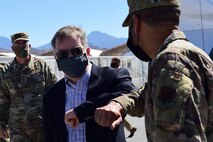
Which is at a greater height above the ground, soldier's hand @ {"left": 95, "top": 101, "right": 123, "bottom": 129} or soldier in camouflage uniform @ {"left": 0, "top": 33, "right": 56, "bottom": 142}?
soldier's hand @ {"left": 95, "top": 101, "right": 123, "bottom": 129}

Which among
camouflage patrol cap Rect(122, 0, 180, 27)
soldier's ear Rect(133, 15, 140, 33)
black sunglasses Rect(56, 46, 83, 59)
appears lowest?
black sunglasses Rect(56, 46, 83, 59)

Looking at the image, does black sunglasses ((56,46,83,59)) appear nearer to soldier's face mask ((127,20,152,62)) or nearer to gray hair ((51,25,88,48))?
gray hair ((51,25,88,48))

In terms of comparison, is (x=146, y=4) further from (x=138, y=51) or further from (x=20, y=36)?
(x=20, y=36)

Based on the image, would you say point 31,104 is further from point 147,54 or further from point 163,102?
point 163,102

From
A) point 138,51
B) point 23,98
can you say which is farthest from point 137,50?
point 23,98

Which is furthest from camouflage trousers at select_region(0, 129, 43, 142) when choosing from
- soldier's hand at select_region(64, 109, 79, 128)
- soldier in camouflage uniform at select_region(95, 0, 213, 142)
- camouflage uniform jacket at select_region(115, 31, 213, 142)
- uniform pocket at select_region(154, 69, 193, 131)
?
uniform pocket at select_region(154, 69, 193, 131)

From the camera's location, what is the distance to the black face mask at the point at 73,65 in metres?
3.17

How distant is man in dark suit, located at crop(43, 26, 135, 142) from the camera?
295 cm

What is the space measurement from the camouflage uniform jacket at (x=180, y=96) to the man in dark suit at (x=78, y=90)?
124 cm

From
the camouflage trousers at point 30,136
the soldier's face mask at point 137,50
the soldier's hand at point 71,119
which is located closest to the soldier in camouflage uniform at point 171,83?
the soldier's face mask at point 137,50

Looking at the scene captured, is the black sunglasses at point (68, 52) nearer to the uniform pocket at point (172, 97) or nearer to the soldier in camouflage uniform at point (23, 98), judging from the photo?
the uniform pocket at point (172, 97)

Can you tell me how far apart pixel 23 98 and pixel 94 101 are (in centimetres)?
231

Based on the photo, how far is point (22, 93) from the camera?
5059 mm

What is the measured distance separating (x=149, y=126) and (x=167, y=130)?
0.12 m
